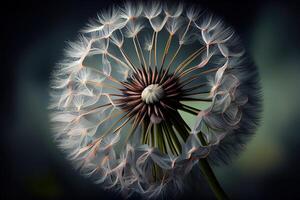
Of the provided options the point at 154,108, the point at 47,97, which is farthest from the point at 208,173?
the point at 47,97

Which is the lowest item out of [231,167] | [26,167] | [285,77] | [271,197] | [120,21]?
[271,197]

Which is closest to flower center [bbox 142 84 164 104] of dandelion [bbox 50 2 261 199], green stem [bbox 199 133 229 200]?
dandelion [bbox 50 2 261 199]

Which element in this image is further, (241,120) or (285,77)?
(285,77)

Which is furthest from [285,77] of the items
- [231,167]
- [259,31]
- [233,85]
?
[233,85]

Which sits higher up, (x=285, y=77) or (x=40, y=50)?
(x=40, y=50)

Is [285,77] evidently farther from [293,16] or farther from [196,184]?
[196,184]

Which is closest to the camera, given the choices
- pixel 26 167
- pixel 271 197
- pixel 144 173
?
pixel 144 173


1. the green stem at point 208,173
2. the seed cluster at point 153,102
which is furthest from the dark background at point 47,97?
the seed cluster at point 153,102

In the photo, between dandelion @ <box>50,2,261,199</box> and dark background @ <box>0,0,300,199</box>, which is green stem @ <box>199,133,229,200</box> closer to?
dandelion @ <box>50,2,261,199</box>
